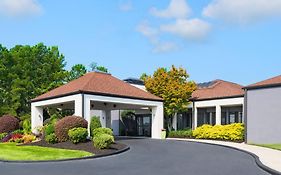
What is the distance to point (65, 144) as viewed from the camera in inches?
789

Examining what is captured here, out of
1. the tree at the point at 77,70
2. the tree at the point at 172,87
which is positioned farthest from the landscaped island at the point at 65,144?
the tree at the point at 77,70

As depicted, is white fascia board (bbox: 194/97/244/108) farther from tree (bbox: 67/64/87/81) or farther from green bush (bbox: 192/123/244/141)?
tree (bbox: 67/64/87/81)

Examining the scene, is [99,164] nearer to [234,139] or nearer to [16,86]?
[234,139]

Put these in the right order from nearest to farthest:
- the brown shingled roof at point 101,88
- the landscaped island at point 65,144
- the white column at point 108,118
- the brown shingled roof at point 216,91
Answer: the landscaped island at point 65,144, the brown shingled roof at point 101,88, the brown shingled roof at point 216,91, the white column at point 108,118

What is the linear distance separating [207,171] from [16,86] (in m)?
32.6

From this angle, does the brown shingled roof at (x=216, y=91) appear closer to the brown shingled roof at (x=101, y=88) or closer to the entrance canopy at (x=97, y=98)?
→ the entrance canopy at (x=97, y=98)

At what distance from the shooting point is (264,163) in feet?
43.7

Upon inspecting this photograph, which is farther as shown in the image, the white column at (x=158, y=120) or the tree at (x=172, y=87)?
the tree at (x=172, y=87)

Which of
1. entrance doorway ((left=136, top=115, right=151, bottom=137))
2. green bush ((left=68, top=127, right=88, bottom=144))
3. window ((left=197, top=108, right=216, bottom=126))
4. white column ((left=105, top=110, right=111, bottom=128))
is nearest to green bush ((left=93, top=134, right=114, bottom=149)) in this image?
green bush ((left=68, top=127, right=88, bottom=144))

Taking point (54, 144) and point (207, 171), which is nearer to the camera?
point (207, 171)

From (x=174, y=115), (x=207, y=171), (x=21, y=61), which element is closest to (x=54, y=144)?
(x=207, y=171)

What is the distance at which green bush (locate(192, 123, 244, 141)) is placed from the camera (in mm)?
26784

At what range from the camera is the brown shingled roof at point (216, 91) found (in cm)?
3101

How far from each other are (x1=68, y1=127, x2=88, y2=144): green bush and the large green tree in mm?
21258
